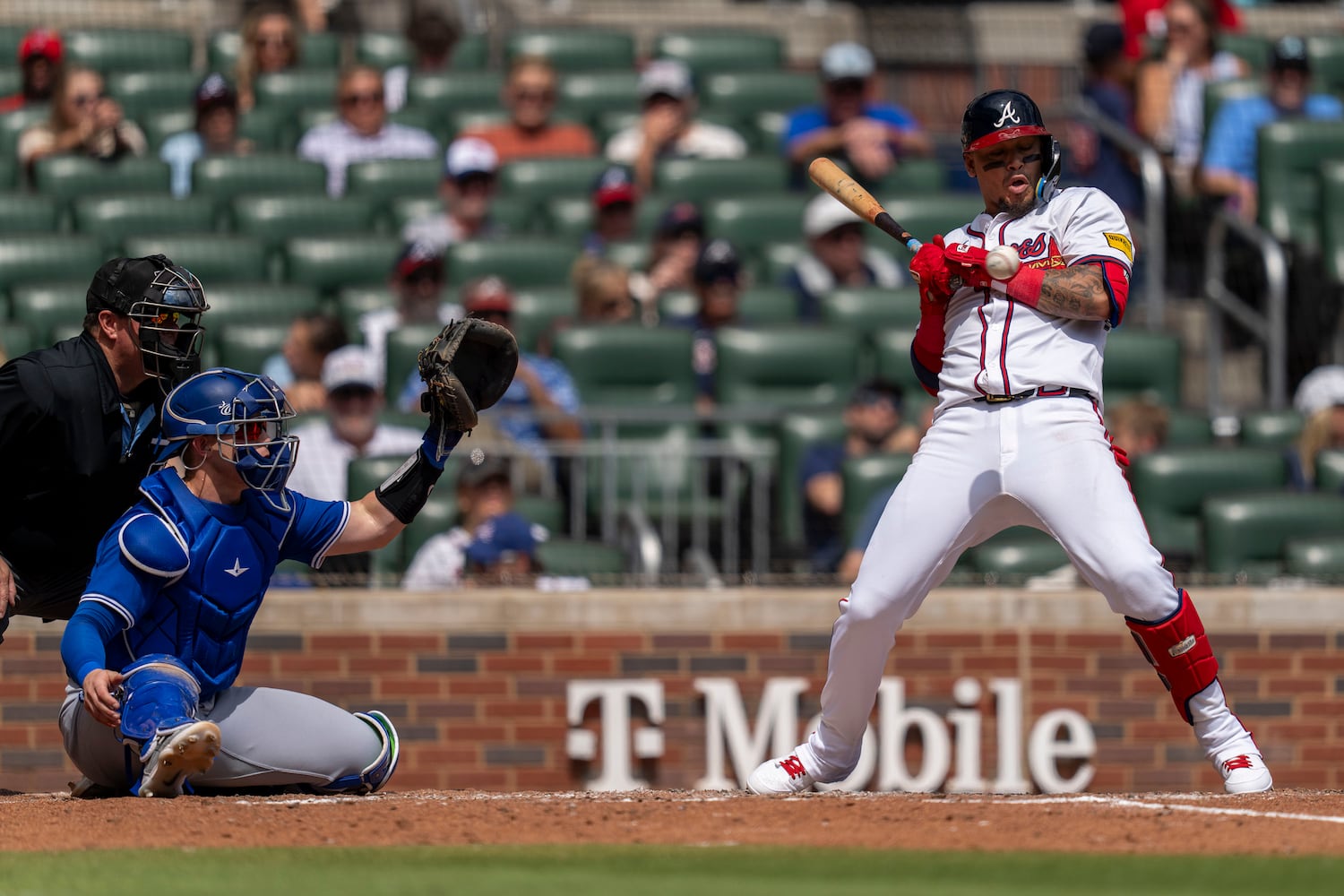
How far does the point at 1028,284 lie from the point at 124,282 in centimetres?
234

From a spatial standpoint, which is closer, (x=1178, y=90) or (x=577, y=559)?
(x=577, y=559)

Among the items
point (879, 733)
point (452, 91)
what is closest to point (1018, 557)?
point (879, 733)

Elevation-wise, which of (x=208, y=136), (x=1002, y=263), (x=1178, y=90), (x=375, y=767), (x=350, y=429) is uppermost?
(x=1178, y=90)

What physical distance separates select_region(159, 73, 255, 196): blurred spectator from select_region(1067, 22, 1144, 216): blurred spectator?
14.1 ft

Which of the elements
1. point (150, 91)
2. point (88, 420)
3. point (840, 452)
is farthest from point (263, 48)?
point (88, 420)

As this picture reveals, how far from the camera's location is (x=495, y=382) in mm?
5352

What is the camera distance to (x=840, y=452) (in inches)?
308

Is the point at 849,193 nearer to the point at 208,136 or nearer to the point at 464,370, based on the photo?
the point at 464,370

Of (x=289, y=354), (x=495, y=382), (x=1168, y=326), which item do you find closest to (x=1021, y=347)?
(x=495, y=382)

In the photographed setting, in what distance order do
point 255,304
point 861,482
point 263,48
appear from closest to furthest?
point 861,482 → point 255,304 → point 263,48

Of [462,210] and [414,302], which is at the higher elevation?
[462,210]

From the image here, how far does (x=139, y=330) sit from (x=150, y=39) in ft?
21.7

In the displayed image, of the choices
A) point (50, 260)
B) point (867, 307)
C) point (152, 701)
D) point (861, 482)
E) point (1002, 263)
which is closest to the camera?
point (152, 701)

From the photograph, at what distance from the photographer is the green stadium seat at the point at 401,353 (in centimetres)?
837
